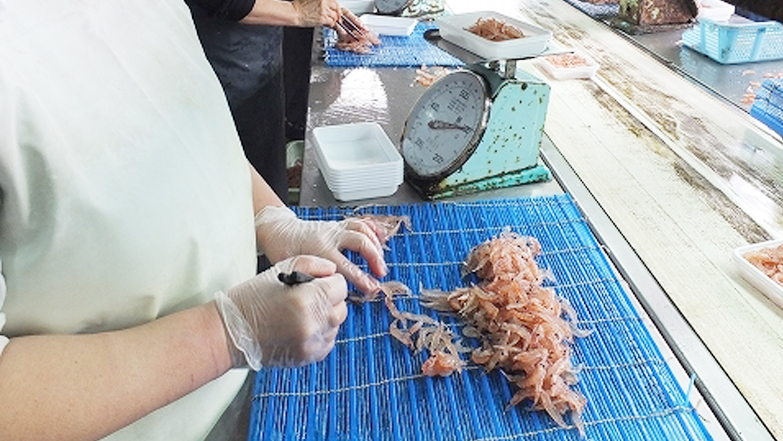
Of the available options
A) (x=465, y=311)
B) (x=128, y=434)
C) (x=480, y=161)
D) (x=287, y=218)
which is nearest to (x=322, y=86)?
(x=480, y=161)

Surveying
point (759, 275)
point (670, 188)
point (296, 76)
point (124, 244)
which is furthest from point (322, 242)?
point (296, 76)

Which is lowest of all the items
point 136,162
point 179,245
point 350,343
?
point 350,343

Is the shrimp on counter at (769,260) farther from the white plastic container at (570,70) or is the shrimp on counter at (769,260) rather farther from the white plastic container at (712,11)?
the white plastic container at (712,11)

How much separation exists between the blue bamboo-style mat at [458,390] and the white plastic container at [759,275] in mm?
353

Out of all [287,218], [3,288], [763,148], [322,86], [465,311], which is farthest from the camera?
[322,86]

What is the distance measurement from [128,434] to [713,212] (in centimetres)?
179

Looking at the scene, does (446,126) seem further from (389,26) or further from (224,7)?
(389,26)

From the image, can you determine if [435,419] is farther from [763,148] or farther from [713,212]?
[763,148]

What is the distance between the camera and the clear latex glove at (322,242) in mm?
1580

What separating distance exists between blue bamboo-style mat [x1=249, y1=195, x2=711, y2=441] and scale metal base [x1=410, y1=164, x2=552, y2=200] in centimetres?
40

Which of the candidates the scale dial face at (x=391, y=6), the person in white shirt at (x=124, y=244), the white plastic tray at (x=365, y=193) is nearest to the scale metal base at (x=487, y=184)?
the white plastic tray at (x=365, y=193)

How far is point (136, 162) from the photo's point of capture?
99 centimetres

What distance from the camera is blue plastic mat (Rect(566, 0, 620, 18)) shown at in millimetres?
3998

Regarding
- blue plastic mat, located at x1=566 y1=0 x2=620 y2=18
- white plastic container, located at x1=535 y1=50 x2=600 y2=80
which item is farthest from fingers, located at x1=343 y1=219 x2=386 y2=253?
blue plastic mat, located at x1=566 y1=0 x2=620 y2=18
